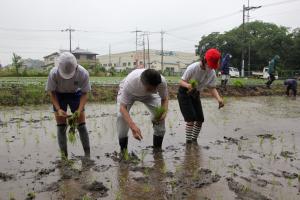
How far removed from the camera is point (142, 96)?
5082mm

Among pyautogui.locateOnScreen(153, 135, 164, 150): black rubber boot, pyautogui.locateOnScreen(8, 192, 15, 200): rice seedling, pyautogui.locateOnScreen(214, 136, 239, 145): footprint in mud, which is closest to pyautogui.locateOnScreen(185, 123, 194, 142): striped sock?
pyautogui.locateOnScreen(214, 136, 239, 145): footprint in mud

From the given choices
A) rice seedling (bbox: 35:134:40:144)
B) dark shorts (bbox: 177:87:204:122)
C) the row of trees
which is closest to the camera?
dark shorts (bbox: 177:87:204:122)

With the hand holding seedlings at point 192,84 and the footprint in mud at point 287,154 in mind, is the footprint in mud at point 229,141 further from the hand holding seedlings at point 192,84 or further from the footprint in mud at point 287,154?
the hand holding seedlings at point 192,84

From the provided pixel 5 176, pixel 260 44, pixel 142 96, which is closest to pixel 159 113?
pixel 142 96

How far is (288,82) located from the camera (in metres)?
16.5

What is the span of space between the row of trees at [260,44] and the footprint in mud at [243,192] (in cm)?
3248

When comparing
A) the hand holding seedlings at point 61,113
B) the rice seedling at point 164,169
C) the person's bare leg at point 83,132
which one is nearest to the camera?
the rice seedling at point 164,169

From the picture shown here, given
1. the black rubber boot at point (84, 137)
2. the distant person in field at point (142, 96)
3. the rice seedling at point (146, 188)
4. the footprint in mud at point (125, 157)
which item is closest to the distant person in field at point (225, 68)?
the distant person in field at point (142, 96)

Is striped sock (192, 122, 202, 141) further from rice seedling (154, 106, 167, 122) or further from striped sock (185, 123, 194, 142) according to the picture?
rice seedling (154, 106, 167, 122)

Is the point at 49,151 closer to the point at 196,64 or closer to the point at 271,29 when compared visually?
the point at 196,64

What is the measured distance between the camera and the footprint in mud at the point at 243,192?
3.65m

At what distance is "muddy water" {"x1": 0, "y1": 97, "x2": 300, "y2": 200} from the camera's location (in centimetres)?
379

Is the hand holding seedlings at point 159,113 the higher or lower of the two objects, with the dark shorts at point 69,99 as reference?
lower

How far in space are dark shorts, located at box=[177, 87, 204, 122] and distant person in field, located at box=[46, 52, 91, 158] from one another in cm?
168
